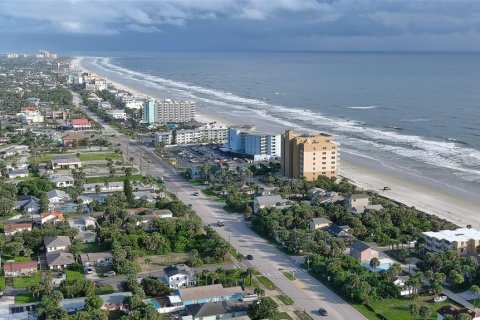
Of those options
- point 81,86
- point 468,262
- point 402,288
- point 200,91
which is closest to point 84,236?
point 402,288

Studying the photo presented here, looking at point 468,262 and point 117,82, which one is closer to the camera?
point 468,262

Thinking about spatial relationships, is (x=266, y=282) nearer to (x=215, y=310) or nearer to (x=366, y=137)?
(x=215, y=310)

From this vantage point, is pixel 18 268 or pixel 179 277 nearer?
pixel 179 277

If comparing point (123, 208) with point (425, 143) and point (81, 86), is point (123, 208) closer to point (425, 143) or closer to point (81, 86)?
point (425, 143)

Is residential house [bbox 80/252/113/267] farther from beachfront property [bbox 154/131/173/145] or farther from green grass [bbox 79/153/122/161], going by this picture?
beachfront property [bbox 154/131/173/145]

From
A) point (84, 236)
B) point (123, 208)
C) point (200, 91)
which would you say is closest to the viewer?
point (84, 236)

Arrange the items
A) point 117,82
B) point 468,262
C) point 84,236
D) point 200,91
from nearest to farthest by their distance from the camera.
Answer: point 468,262 < point 84,236 < point 200,91 < point 117,82

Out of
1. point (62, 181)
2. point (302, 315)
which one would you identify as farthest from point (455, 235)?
point (62, 181)

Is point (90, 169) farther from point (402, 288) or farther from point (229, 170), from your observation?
point (402, 288)
